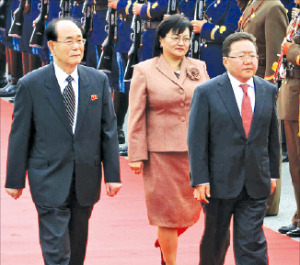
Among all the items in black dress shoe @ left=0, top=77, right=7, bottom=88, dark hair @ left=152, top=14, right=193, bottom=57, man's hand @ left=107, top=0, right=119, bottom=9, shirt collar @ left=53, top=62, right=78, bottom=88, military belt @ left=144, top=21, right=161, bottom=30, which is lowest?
black dress shoe @ left=0, top=77, right=7, bottom=88

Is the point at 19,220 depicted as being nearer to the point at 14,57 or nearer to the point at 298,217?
the point at 298,217

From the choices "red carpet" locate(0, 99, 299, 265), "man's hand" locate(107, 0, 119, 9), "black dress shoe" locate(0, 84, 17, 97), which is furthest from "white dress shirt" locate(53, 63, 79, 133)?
"black dress shoe" locate(0, 84, 17, 97)

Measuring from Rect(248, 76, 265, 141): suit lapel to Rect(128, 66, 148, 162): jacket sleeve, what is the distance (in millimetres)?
748

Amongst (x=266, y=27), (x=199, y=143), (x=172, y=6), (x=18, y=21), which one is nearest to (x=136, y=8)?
(x=172, y=6)

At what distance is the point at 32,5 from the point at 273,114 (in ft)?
25.6

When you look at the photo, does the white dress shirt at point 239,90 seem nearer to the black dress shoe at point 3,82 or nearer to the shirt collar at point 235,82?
the shirt collar at point 235,82

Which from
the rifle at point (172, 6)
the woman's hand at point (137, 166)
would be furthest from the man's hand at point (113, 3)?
the woman's hand at point (137, 166)

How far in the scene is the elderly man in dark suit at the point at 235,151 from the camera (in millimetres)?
4863

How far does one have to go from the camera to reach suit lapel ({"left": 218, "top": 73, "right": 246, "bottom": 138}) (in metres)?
4.87

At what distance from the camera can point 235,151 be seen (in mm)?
4863

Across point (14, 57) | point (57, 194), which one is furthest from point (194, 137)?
point (14, 57)

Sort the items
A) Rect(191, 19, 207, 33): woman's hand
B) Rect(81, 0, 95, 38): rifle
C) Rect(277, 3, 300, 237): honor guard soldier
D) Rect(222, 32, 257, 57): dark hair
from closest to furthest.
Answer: Rect(222, 32, 257, 57): dark hair → Rect(277, 3, 300, 237): honor guard soldier → Rect(191, 19, 207, 33): woman's hand → Rect(81, 0, 95, 38): rifle

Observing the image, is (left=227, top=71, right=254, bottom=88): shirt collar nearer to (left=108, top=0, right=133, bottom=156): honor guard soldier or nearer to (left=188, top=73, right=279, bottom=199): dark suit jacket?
(left=188, top=73, right=279, bottom=199): dark suit jacket

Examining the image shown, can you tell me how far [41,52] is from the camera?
38.9 ft
